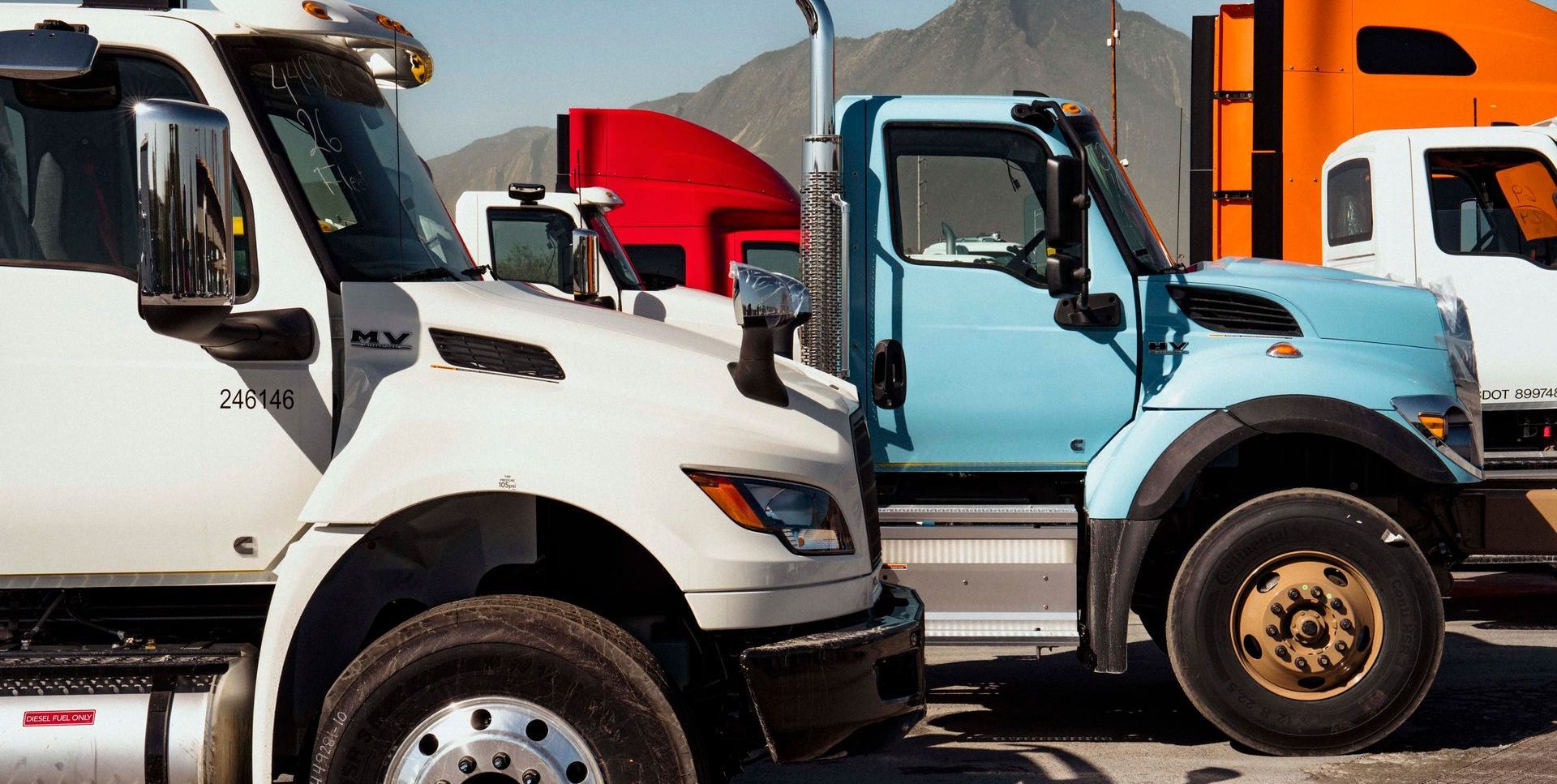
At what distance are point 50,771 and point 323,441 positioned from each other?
103cm

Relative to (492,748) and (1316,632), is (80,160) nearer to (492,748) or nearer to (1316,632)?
(492,748)

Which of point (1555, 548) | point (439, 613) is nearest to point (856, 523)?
point (439, 613)

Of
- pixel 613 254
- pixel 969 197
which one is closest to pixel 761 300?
pixel 969 197

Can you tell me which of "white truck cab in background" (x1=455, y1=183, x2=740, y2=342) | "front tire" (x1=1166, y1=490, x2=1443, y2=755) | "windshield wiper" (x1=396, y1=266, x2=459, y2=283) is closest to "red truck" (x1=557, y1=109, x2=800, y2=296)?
"white truck cab in background" (x1=455, y1=183, x2=740, y2=342)

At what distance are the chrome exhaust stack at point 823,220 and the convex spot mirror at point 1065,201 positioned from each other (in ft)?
2.78

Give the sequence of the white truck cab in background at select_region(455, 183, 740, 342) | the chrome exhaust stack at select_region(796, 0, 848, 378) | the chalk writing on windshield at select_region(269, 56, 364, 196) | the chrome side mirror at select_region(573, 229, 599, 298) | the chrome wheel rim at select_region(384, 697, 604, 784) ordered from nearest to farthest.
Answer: the chrome wheel rim at select_region(384, 697, 604, 784) → the chalk writing on windshield at select_region(269, 56, 364, 196) → the chrome exhaust stack at select_region(796, 0, 848, 378) → the chrome side mirror at select_region(573, 229, 599, 298) → the white truck cab in background at select_region(455, 183, 740, 342)

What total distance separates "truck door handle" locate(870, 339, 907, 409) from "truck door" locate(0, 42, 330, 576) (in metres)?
2.92

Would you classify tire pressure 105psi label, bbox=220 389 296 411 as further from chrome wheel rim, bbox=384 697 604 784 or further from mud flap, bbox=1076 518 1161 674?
mud flap, bbox=1076 518 1161 674

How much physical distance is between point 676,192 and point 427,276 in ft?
26.6

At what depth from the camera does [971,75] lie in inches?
5600

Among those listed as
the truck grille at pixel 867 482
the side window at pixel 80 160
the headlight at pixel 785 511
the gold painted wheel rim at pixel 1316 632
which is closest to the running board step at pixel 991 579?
the gold painted wheel rim at pixel 1316 632

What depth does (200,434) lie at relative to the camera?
374 cm

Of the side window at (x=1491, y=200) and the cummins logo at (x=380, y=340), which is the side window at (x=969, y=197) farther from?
the side window at (x=1491, y=200)

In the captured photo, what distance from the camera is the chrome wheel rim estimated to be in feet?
11.6
